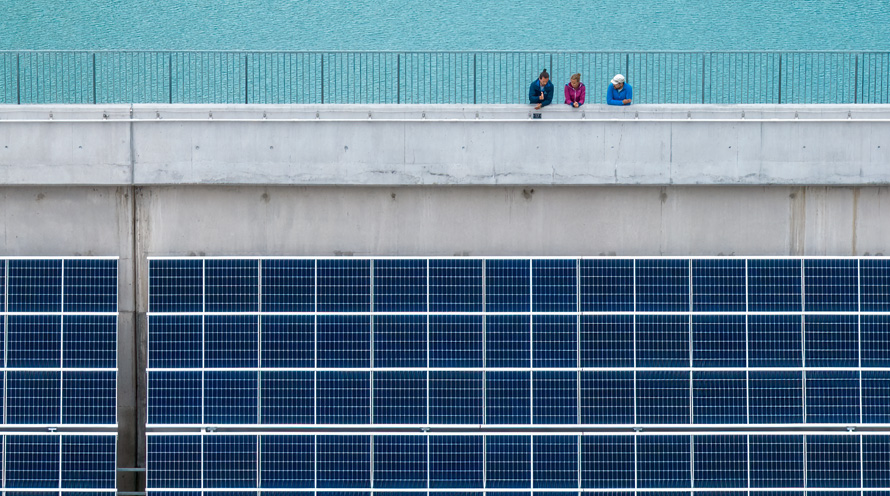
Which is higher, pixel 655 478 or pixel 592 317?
pixel 592 317

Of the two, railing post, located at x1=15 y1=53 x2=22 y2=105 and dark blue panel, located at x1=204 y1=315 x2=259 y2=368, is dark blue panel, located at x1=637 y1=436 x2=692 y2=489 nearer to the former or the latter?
Answer: dark blue panel, located at x1=204 y1=315 x2=259 y2=368

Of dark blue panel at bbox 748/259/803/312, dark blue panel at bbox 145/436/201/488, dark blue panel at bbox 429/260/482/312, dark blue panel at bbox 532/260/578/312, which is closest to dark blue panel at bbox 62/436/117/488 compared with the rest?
dark blue panel at bbox 145/436/201/488

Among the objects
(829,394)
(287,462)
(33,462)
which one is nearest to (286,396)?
(287,462)

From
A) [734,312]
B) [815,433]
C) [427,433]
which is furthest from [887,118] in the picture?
[427,433]

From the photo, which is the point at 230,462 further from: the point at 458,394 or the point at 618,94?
the point at 618,94

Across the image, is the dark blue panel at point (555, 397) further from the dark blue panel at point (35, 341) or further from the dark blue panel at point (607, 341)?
the dark blue panel at point (35, 341)

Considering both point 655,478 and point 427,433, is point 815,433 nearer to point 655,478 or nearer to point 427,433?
point 655,478
